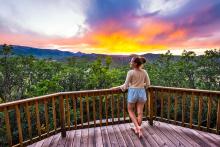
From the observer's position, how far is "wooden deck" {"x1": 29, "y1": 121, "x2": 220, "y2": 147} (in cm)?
352

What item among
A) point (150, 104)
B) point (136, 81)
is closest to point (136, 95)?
point (136, 81)

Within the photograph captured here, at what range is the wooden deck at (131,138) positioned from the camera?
11.6ft

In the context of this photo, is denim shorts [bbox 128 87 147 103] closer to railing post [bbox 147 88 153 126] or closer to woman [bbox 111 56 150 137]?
woman [bbox 111 56 150 137]

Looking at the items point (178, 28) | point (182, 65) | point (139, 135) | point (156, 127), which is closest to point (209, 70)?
point (182, 65)

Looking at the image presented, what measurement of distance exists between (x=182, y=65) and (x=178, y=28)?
5.25ft

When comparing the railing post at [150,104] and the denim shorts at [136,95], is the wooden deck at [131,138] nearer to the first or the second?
the railing post at [150,104]

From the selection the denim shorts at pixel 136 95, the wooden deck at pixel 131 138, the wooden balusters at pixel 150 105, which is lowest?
the wooden deck at pixel 131 138

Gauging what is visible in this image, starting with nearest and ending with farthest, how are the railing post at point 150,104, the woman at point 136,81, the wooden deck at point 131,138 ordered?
the wooden deck at point 131,138 → the woman at point 136,81 → the railing post at point 150,104

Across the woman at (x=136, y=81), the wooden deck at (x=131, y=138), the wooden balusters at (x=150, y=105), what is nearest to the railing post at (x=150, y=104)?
the wooden balusters at (x=150, y=105)

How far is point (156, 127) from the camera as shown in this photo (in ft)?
14.4

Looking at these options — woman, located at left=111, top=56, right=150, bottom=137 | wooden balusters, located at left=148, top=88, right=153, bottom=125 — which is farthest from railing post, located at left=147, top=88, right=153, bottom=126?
woman, located at left=111, top=56, right=150, bottom=137

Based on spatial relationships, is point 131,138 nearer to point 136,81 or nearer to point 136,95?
point 136,95

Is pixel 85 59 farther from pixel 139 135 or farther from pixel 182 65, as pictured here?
pixel 139 135

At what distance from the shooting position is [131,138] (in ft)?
12.4
